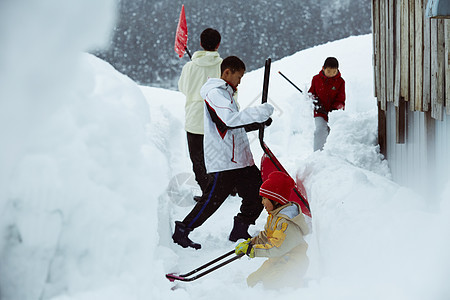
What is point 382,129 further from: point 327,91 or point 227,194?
point 227,194

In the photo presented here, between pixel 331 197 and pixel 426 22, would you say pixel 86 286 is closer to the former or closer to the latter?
pixel 331 197

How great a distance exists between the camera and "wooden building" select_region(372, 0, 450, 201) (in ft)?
10.2

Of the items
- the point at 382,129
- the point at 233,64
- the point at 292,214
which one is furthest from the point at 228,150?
the point at 382,129

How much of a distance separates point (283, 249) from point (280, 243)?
0.16 feet

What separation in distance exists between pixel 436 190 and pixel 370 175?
1.52 ft

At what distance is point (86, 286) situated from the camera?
1.78m

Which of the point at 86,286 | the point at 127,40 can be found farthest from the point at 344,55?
the point at 127,40

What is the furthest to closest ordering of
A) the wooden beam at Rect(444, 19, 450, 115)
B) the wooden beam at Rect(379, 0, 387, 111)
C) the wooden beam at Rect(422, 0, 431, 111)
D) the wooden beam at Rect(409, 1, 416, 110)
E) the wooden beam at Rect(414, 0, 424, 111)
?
1. the wooden beam at Rect(379, 0, 387, 111)
2. the wooden beam at Rect(409, 1, 416, 110)
3. the wooden beam at Rect(414, 0, 424, 111)
4. the wooden beam at Rect(422, 0, 431, 111)
5. the wooden beam at Rect(444, 19, 450, 115)

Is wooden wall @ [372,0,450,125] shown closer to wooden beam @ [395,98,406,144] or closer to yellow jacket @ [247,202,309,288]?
wooden beam @ [395,98,406,144]

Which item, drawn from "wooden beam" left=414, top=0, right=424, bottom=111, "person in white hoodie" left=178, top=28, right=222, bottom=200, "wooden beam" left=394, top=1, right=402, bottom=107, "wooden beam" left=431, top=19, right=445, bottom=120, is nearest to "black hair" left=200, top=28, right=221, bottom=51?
"person in white hoodie" left=178, top=28, right=222, bottom=200

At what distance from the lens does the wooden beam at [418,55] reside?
3396 millimetres

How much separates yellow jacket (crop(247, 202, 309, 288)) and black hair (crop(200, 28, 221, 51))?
2.20 metres

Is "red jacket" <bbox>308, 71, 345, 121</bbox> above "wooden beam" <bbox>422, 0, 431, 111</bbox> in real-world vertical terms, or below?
below

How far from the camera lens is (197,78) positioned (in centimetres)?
495
